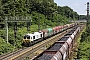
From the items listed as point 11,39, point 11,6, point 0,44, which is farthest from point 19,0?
point 0,44

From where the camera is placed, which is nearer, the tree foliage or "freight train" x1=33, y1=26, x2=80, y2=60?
"freight train" x1=33, y1=26, x2=80, y2=60

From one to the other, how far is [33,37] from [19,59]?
1580 cm

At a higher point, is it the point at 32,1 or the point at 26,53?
the point at 32,1

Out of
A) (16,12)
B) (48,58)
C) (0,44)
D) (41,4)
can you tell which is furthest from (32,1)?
(48,58)

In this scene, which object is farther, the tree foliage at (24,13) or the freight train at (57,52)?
the tree foliage at (24,13)

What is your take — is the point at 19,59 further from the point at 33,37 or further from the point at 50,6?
the point at 50,6

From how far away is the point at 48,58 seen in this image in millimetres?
20547

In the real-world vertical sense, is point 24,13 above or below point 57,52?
above

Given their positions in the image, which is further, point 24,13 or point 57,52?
point 24,13

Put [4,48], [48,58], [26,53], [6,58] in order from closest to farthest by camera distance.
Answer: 1. [48,58]
2. [6,58]
3. [26,53]
4. [4,48]

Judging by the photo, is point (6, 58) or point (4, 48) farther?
point (4, 48)

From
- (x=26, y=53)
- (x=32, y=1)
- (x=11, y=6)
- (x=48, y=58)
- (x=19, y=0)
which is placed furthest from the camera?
(x=32, y=1)

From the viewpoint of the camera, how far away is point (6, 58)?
34.5 metres

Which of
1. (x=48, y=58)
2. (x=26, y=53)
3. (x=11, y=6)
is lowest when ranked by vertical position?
(x=26, y=53)
